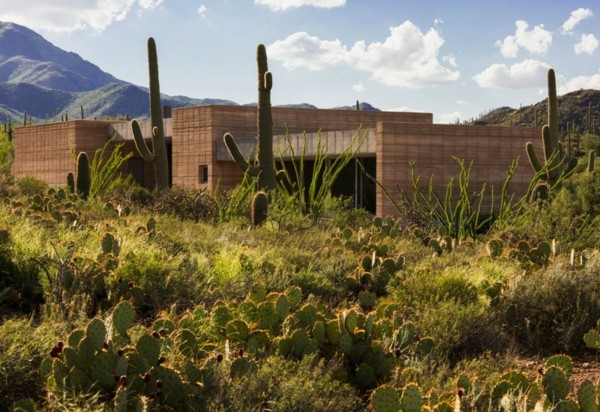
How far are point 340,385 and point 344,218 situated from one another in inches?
513

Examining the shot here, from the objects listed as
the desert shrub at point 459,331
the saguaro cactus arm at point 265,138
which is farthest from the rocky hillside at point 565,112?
the desert shrub at point 459,331

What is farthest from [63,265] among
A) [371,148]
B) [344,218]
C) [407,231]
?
[371,148]

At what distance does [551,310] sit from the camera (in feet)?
32.3

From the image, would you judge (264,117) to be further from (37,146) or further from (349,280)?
(37,146)

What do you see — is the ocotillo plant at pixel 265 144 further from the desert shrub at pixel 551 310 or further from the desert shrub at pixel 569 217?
the desert shrub at pixel 551 310

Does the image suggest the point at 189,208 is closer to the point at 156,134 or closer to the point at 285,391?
the point at 156,134

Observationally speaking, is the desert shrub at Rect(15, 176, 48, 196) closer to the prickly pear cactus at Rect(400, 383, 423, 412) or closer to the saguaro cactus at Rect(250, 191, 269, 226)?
the saguaro cactus at Rect(250, 191, 269, 226)

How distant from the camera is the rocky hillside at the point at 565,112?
77.9 metres

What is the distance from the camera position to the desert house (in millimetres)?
26922

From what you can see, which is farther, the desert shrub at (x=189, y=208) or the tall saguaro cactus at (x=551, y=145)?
the tall saguaro cactus at (x=551, y=145)

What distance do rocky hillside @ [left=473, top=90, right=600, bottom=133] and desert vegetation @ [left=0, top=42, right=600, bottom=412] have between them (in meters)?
64.2

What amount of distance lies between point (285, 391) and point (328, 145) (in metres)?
23.7

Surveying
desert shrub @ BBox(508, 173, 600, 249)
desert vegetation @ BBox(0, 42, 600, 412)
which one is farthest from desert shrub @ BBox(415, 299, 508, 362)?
desert shrub @ BBox(508, 173, 600, 249)

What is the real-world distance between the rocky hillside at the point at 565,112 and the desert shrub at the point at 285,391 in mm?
71207
